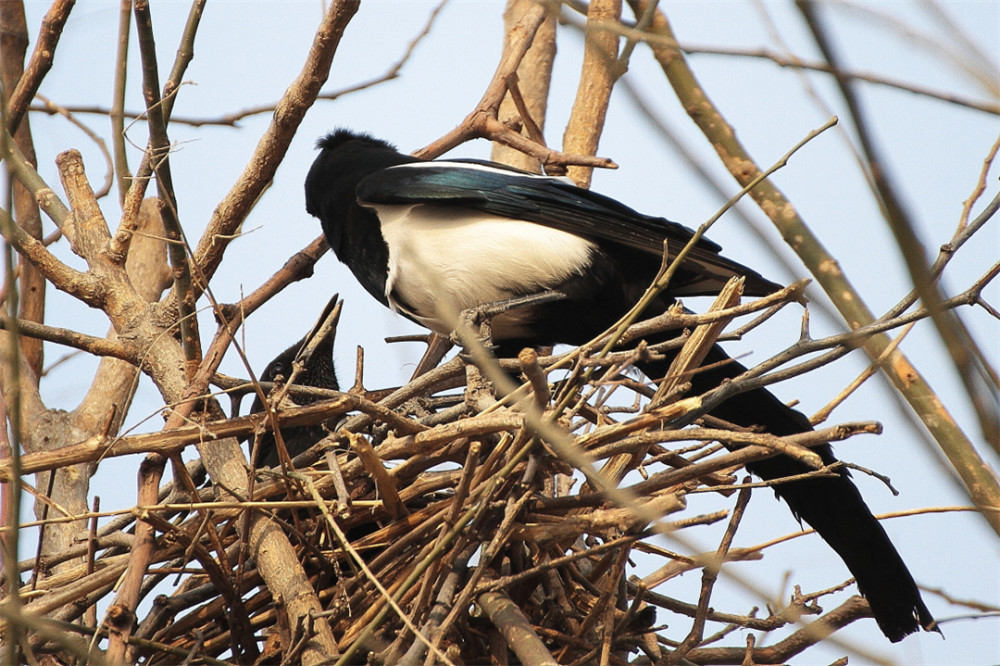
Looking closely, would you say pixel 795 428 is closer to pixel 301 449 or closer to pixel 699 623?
pixel 699 623

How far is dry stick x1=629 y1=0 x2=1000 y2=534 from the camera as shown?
43.4 inches

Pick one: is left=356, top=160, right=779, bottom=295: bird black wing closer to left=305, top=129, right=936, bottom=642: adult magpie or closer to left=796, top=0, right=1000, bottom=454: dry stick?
left=305, top=129, right=936, bottom=642: adult magpie

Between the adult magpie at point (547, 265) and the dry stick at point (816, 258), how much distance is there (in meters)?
1.13

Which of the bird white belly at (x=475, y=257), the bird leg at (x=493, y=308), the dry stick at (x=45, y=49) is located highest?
the dry stick at (x=45, y=49)

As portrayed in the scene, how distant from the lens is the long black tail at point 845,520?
2.77 metres

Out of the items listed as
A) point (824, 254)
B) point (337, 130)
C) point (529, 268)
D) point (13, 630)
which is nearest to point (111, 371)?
point (337, 130)

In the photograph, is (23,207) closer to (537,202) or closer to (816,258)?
(537,202)

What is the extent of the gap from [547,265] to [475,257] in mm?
217

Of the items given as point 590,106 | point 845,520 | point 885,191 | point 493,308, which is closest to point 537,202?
point 493,308

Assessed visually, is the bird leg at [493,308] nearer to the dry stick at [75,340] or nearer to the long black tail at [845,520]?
the long black tail at [845,520]

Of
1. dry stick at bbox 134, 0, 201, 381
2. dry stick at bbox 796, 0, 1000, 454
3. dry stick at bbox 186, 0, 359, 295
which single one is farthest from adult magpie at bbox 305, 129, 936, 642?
dry stick at bbox 796, 0, 1000, 454

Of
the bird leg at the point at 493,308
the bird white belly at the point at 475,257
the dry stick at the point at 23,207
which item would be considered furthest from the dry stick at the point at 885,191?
the dry stick at the point at 23,207

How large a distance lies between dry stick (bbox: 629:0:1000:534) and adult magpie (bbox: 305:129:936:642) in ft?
3.72

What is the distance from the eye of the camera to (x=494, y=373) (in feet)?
4.47
